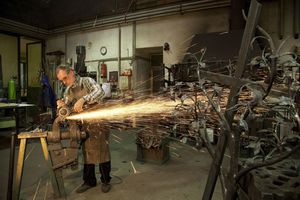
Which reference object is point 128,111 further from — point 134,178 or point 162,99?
point 134,178

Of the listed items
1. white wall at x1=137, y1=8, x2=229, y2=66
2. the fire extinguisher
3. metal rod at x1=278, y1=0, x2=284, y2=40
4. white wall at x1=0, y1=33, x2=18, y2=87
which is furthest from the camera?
white wall at x1=0, y1=33, x2=18, y2=87

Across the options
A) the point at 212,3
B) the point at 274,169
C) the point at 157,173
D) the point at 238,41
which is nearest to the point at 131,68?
the point at 212,3

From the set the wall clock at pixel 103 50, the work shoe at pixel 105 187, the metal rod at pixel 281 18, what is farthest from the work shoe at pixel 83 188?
the wall clock at pixel 103 50

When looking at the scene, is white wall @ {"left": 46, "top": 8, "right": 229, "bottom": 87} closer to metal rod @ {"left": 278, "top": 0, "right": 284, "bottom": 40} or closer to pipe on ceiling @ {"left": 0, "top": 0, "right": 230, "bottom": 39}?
pipe on ceiling @ {"left": 0, "top": 0, "right": 230, "bottom": 39}

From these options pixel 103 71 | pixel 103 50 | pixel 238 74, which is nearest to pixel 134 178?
pixel 238 74

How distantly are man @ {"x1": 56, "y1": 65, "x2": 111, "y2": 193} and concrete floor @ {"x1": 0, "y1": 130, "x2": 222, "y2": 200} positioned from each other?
146mm

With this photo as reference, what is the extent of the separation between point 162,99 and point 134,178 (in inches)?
43.7

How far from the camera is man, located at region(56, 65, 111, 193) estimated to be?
271cm

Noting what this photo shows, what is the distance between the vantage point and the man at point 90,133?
8.87 feet

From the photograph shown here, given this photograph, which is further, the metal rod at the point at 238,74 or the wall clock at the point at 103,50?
the wall clock at the point at 103,50

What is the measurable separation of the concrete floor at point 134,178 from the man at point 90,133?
0.48ft

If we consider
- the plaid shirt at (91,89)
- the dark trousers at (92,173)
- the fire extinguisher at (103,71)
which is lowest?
the dark trousers at (92,173)

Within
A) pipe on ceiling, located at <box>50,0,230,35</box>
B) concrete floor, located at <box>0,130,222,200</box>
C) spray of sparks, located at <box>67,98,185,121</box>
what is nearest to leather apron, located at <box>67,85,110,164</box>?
spray of sparks, located at <box>67,98,185,121</box>

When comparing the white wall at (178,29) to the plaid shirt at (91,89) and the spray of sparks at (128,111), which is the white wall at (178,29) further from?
the plaid shirt at (91,89)
